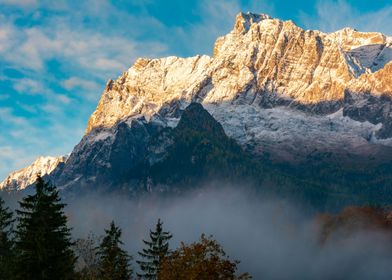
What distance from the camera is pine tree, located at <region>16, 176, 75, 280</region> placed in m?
65.2

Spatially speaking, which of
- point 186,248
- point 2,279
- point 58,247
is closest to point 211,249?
point 186,248

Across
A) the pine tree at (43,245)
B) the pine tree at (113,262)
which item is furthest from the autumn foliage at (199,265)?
the pine tree at (113,262)

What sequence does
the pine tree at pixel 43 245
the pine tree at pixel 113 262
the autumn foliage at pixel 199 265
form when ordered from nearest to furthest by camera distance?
the autumn foliage at pixel 199 265 → the pine tree at pixel 43 245 → the pine tree at pixel 113 262

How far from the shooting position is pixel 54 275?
65.7 metres

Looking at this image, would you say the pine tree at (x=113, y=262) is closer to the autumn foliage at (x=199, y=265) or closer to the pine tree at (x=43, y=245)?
the pine tree at (x=43, y=245)

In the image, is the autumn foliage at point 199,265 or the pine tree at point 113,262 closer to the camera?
the autumn foliage at point 199,265

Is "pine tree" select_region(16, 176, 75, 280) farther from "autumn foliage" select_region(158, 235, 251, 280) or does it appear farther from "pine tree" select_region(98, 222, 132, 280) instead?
"pine tree" select_region(98, 222, 132, 280)

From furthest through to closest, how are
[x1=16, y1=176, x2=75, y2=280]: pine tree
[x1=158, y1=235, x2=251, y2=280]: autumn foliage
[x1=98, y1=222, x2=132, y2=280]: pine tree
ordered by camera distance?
[x1=98, y1=222, x2=132, y2=280]: pine tree < [x1=16, y1=176, x2=75, y2=280]: pine tree < [x1=158, y1=235, x2=251, y2=280]: autumn foliage

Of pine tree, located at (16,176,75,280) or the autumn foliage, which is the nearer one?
the autumn foliage

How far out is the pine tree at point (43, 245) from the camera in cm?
6525

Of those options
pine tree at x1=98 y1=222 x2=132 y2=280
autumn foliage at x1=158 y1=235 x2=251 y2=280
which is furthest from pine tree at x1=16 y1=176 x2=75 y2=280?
pine tree at x1=98 y1=222 x2=132 y2=280

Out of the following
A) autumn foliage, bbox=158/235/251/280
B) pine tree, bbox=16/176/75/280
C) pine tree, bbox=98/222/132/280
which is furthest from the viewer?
pine tree, bbox=98/222/132/280

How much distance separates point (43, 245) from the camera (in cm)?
6562

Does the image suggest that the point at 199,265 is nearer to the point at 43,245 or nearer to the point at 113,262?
the point at 43,245
